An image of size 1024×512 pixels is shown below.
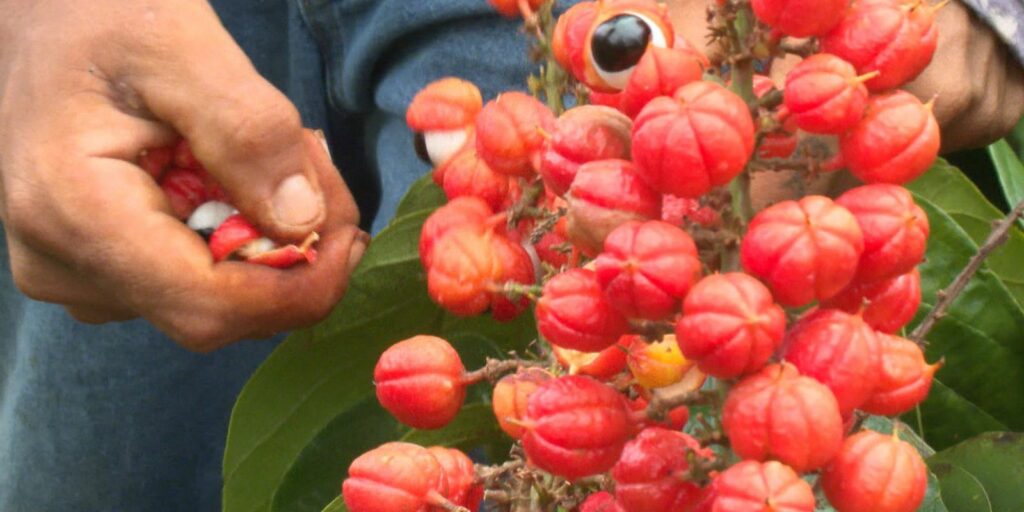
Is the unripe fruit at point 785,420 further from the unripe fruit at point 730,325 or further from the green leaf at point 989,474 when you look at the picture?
the green leaf at point 989,474

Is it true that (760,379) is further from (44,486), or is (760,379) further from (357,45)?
(44,486)

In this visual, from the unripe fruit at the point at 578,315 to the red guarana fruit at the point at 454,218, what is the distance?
15cm

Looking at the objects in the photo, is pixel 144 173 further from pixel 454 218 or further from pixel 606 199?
pixel 606 199

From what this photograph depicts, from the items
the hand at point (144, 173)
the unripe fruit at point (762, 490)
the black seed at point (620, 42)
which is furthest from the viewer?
the hand at point (144, 173)

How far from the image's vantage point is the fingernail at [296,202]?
0.70 metres

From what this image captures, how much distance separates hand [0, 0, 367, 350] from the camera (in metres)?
0.69

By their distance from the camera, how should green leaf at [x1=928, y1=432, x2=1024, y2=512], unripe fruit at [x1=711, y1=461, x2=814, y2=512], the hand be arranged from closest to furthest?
unripe fruit at [x1=711, y1=461, x2=814, y2=512] → green leaf at [x1=928, y1=432, x2=1024, y2=512] → the hand

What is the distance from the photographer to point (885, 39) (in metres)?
0.44

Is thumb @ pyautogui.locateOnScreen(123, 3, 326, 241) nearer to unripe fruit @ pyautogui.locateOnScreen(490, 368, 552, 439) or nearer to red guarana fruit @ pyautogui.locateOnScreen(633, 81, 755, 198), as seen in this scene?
unripe fruit @ pyautogui.locateOnScreen(490, 368, 552, 439)

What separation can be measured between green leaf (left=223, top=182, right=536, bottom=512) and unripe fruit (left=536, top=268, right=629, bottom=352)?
→ 0.28 m

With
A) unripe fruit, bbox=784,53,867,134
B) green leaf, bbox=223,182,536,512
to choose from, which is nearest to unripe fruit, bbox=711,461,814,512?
unripe fruit, bbox=784,53,867,134

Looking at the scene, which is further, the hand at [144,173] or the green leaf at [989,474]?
the hand at [144,173]

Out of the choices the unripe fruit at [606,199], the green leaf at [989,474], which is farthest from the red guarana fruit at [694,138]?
the green leaf at [989,474]

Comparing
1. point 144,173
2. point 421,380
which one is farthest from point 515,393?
point 144,173
